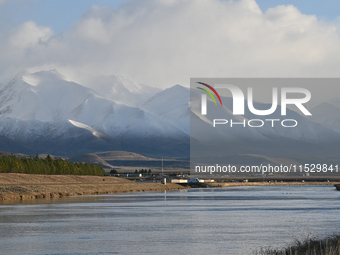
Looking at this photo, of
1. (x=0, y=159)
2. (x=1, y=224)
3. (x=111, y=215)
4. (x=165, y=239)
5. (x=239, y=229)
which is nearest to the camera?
(x=165, y=239)

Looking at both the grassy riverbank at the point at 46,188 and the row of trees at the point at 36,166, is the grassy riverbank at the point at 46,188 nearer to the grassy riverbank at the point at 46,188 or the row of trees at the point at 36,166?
the grassy riverbank at the point at 46,188

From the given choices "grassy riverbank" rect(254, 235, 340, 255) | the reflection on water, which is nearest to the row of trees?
the reflection on water

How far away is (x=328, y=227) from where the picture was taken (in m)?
50.1

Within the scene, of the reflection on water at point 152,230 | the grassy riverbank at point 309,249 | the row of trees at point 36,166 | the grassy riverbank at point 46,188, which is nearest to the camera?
the grassy riverbank at point 309,249

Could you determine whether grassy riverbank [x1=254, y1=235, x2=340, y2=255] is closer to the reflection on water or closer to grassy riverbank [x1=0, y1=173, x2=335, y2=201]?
the reflection on water

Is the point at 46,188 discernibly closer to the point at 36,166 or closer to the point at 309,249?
the point at 36,166

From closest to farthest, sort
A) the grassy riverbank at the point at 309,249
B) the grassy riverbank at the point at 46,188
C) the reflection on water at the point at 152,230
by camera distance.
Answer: the grassy riverbank at the point at 309,249 < the reflection on water at the point at 152,230 < the grassy riverbank at the point at 46,188

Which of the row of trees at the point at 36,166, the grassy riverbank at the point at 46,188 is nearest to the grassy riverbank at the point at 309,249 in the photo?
the grassy riverbank at the point at 46,188

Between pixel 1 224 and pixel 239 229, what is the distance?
65.9 feet

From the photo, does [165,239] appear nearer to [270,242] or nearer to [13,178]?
[270,242]

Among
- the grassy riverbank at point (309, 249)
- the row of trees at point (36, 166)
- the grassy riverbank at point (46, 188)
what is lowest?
the grassy riverbank at point (309, 249)

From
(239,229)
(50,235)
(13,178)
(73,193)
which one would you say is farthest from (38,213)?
(13,178)

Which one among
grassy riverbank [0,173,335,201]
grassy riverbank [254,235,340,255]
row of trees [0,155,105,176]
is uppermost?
row of trees [0,155,105,176]

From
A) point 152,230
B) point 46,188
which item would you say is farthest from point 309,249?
point 46,188
